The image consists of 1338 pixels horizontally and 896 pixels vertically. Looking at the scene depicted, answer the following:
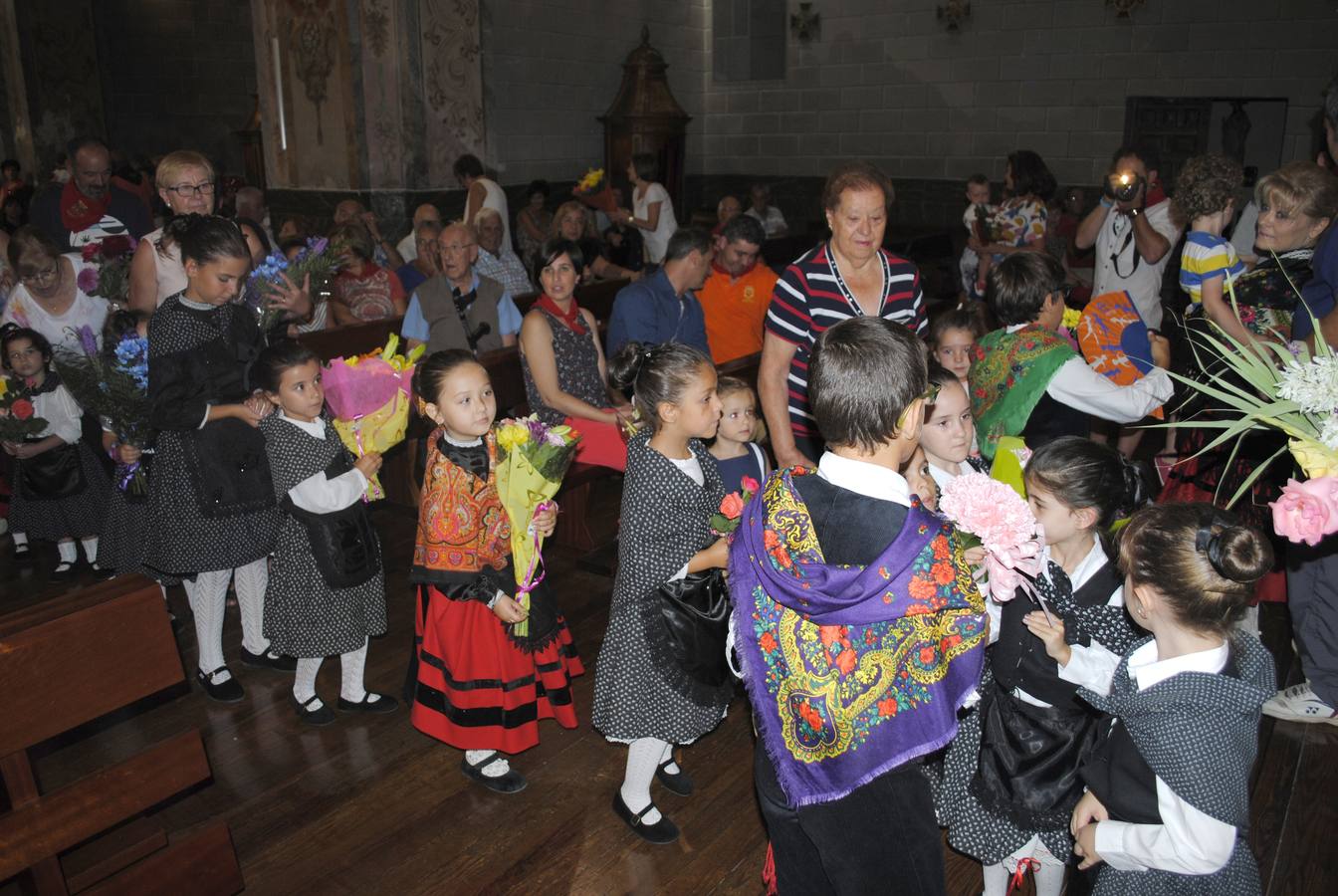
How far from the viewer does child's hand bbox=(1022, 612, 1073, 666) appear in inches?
79.6

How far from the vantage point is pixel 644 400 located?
252cm

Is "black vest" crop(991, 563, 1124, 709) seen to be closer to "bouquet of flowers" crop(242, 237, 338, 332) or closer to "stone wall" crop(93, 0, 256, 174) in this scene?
"bouquet of flowers" crop(242, 237, 338, 332)

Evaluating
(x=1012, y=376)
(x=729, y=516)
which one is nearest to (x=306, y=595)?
(x=729, y=516)

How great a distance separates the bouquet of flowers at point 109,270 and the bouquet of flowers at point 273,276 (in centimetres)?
72

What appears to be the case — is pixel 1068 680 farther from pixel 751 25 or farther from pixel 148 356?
pixel 751 25

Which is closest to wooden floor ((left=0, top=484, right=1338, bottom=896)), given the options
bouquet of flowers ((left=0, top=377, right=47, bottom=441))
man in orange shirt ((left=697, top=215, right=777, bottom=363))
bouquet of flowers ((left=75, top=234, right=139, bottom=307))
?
bouquet of flowers ((left=0, top=377, right=47, bottom=441))

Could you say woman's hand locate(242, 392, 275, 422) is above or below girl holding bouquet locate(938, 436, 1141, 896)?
above

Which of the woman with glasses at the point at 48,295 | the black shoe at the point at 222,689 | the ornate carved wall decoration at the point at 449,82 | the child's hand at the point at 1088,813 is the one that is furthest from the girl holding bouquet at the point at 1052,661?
the ornate carved wall decoration at the point at 449,82

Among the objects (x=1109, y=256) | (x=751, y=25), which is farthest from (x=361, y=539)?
(x=751, y=25)

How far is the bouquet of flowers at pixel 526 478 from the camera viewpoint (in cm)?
266

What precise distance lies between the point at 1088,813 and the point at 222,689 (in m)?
2.85

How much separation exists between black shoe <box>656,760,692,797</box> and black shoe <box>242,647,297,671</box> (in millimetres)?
1531

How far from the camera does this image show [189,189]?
367 centimetres

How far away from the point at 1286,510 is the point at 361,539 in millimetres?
2508
